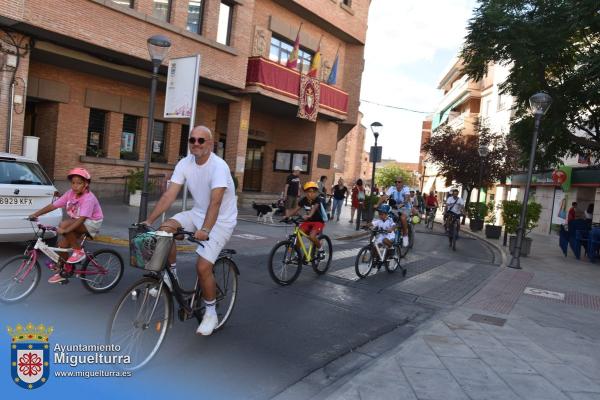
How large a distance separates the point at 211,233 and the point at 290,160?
20514 mm

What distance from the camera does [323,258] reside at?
8.48 metres

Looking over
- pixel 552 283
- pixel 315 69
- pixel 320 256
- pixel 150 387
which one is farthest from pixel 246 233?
pixel 315 69

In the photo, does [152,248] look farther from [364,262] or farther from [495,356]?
[364,262]

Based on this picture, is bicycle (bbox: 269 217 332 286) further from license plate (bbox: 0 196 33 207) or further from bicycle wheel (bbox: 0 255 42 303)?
license plate (bbox: 0 196 33 207)

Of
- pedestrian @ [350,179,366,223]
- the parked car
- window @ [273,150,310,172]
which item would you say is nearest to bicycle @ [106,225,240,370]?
the parked car

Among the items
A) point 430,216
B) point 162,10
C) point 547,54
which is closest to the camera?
point 547,54

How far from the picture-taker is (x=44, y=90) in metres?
15.6

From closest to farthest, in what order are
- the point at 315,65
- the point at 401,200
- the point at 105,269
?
the point at 105,269 → the point at 401,200 → the point at 315,65

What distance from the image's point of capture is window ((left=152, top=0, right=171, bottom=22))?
1620 cm

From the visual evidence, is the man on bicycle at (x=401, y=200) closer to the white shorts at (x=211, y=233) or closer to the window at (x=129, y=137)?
the white shorts at (x=211, y=233)

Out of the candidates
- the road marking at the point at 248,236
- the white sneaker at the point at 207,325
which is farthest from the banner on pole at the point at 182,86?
the white sneaker at the point at 207,325

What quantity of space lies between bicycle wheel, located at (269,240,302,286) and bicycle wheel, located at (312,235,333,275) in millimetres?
597

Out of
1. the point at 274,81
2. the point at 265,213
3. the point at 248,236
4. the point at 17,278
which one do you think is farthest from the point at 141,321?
the point at 274,81

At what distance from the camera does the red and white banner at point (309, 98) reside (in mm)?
21391
